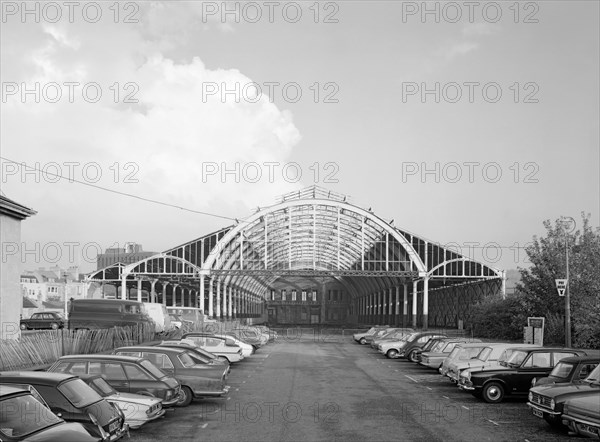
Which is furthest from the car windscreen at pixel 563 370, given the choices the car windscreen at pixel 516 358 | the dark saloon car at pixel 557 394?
the car windscreen at pixel 516 358

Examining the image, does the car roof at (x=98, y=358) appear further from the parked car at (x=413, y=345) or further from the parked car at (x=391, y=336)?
the parked car at (x=391, y=336)

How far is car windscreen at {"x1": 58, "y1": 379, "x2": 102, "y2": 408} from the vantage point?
11.1 m

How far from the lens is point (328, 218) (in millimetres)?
67250

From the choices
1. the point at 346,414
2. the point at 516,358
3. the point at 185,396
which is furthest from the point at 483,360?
the point at 185,396

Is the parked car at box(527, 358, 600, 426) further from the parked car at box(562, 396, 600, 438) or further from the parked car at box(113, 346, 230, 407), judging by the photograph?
the parked car at box(113, 346, 230, 407)

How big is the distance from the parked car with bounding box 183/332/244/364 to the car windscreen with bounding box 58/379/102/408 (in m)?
17.9

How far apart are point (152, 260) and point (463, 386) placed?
156ft

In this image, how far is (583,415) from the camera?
12328 millimetres

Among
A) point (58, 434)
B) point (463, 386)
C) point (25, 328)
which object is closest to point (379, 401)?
point (463, 386)

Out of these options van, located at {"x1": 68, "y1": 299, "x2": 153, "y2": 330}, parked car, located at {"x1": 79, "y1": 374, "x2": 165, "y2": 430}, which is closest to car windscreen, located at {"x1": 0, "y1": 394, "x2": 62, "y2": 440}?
parked car, located at {"x1": 79, "y1": 374, "x2": 165, "y2": 430}

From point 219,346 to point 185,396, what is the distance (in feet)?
42.6

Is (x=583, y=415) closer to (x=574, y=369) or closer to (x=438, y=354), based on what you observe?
(x=574, y=369)

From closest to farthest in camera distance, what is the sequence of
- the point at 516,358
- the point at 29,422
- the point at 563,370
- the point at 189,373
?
the point at 29,422 → the point at 563,370 → the point at 189,373 → the point at 516,358

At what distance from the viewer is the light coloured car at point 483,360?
20.5m
